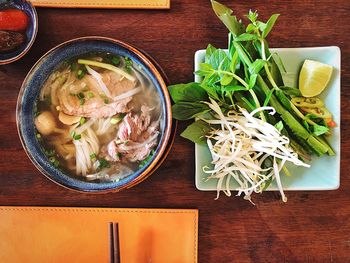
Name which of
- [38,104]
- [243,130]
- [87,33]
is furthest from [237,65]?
[38,104]

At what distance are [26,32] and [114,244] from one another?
82 cm

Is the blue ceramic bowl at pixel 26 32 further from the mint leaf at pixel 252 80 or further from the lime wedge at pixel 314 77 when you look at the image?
the lime wedge at pixel 314 77

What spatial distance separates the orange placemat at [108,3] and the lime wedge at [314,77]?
1.79ft

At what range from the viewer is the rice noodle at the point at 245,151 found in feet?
5.25

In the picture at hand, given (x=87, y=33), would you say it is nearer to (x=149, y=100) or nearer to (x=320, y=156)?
(x=149, y=100)

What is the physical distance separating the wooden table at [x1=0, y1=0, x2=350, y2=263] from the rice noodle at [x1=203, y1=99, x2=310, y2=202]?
0.49 feet

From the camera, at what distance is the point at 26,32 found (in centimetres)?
177

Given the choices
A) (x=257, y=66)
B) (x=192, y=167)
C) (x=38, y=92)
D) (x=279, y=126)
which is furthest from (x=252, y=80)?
(x=38, y=92)

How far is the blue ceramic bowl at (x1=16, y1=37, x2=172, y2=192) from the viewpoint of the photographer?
5.36ft

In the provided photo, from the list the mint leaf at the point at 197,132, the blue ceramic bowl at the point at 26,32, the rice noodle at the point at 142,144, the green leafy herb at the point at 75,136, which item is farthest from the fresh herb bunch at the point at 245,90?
the blue ceramic bowl at the point at 26,32

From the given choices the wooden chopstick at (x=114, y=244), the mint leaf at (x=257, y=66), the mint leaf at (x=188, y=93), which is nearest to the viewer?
the mint leaf at (x=257, y=66)

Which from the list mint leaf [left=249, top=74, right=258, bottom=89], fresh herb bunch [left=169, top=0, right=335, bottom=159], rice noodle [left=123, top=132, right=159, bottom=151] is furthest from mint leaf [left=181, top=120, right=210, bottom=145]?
mint leaf [left=249, top=74, right=258, bottom=89]

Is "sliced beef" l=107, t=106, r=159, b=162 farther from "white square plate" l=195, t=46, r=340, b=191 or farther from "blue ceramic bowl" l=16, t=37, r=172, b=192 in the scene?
"white square plate" l=195, t=46, r=340, b=191

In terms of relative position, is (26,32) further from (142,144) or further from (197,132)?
(197,132)
